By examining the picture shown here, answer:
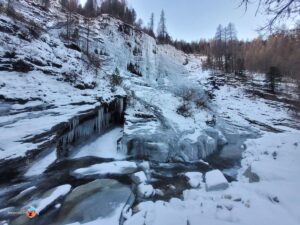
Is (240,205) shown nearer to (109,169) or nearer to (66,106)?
(109,169)

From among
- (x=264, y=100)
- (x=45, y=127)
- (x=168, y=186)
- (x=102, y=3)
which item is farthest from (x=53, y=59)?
(x=102, y=3)

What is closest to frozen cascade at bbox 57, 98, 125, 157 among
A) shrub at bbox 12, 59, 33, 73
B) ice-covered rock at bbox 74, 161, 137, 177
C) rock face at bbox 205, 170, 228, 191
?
ice-covered rock at bbox 74, 161, 137, 177

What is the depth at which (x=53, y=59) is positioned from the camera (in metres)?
9.26

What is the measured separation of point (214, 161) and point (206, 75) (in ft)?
69.3

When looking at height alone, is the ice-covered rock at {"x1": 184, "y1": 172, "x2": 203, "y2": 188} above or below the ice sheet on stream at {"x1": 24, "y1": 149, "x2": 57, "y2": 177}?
below

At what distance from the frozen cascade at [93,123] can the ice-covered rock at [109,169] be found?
3.91 feet

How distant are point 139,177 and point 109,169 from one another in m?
1.02

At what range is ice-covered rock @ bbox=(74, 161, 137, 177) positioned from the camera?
5.75m

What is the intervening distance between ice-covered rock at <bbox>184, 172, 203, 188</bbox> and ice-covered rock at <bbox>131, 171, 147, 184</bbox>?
1294 millimetres

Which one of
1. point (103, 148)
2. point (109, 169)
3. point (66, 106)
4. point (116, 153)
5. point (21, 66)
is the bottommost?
point (109, 169)

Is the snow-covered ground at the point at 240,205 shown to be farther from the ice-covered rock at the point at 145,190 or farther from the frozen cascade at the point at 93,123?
the frozen cascade at the point at 93,123

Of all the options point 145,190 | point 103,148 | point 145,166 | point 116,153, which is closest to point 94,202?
point 145,190

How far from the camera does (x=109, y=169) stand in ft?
19.8

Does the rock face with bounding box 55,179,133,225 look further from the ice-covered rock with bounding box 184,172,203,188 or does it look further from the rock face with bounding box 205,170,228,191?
the rock face with bounding box 205,170,228,191
